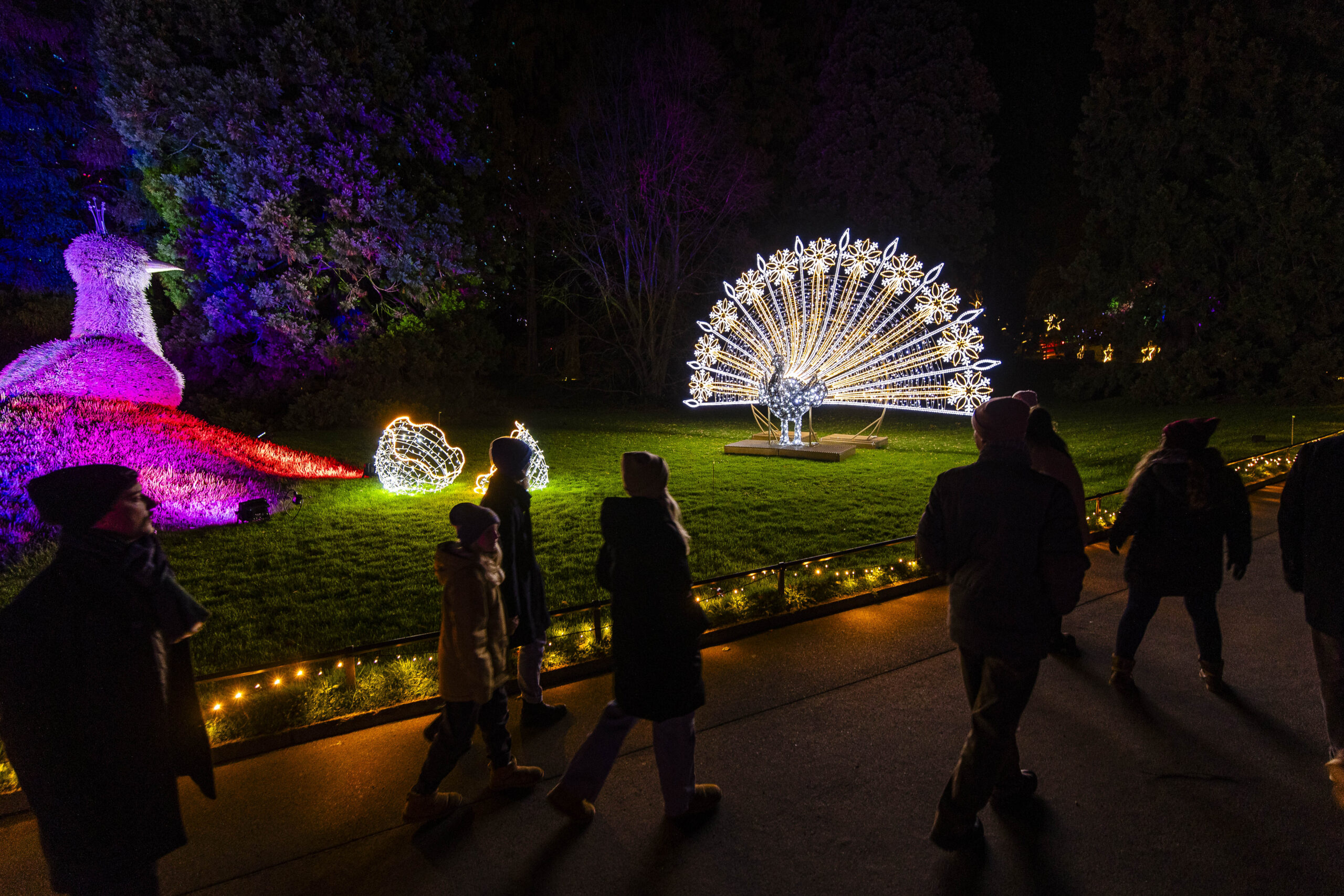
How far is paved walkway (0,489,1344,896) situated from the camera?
3.33 m

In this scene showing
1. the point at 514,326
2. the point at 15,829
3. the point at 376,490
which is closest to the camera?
the point at 15,829

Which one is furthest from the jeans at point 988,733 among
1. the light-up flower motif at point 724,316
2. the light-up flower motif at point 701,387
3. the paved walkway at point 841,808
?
the light-up flower motif at point 701,387

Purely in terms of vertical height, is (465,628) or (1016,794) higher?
(465,628)

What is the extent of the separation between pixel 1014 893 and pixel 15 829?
4737 mm

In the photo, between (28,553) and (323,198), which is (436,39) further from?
(28,553)

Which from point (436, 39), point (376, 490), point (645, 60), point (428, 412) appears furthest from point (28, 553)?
point (645, 60)

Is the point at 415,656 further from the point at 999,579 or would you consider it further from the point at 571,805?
the point at 999,579

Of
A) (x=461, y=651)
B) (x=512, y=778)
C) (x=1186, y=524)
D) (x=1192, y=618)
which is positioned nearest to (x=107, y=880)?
(x=461, y=651)

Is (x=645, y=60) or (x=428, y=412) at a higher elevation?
(x=645, y=60)

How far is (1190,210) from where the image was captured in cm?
2764

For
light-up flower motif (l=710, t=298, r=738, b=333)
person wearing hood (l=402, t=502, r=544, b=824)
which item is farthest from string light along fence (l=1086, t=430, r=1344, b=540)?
light-up flower motif (l=710, t=298, r=738, b=333)

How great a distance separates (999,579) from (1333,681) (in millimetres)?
2071

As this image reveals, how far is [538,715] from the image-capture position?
4.73 meters

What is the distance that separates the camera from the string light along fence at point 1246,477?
9398 millimetres
